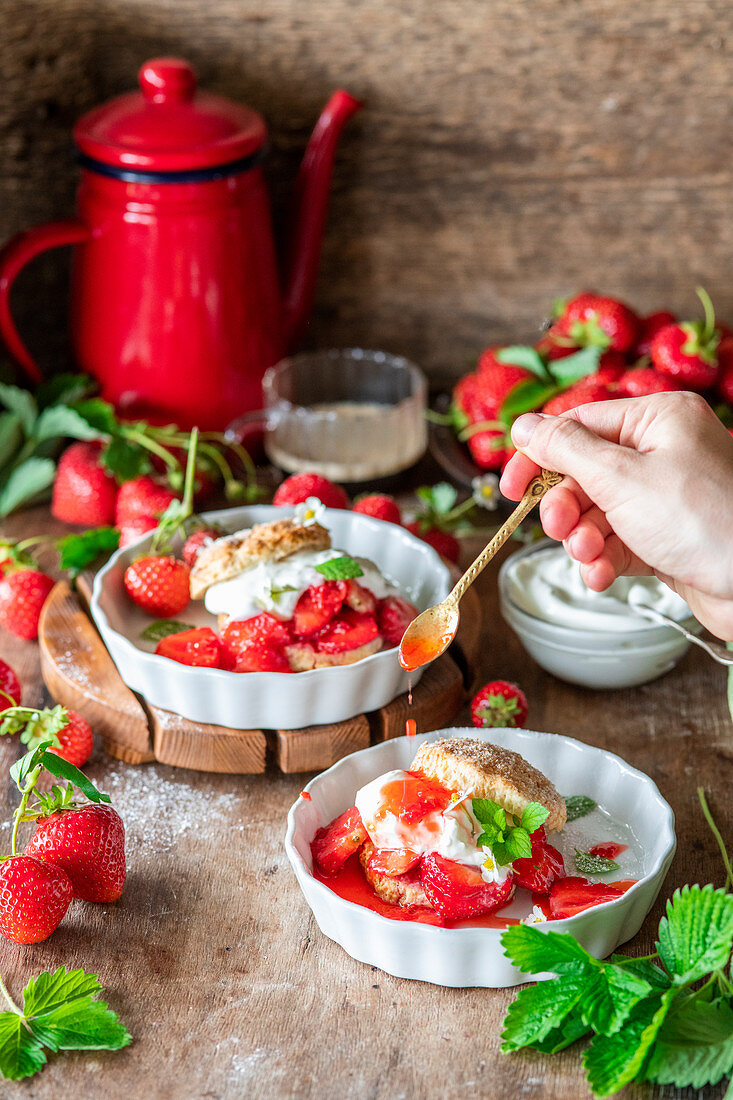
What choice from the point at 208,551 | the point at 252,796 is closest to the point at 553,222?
the point at 208,551

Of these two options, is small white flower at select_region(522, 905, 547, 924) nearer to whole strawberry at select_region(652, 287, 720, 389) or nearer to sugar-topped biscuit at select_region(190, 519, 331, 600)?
sugar-topped biscuit at select_region(190, 519, 331, 600)

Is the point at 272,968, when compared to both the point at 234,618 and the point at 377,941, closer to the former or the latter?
the point at 377,941

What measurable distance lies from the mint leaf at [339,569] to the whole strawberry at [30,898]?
19.8 inches

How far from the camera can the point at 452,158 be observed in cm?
225

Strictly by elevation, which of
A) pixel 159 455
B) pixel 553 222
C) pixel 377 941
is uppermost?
pixel 553 222

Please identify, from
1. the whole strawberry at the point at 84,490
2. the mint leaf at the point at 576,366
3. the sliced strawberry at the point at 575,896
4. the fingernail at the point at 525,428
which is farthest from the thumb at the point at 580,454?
the whole strawberry at the point at 84,490

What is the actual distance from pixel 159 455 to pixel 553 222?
37.3 inches

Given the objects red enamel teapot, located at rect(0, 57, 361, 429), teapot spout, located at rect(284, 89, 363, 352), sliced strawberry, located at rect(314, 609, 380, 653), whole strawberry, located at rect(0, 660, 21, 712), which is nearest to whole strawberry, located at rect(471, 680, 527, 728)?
sliced strawberry, located at rect(314, 609, 380, 653)

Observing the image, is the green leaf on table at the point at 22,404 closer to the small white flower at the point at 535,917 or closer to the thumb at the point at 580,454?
the thumb at the point at 580,454

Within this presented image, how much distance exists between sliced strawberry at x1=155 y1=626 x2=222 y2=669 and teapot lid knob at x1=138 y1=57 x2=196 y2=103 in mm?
1016

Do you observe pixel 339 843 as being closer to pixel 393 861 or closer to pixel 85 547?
pixel 393 861

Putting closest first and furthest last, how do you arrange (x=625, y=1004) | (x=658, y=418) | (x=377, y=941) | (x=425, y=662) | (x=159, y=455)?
(x=625, y=1004) → (x=377, y=941) → (x=658, y=418) → (x=425, y=662) → (x=159, y=455)

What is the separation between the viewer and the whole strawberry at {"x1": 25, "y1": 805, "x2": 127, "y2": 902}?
1170 mm

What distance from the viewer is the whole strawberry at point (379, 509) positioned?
176 cm
